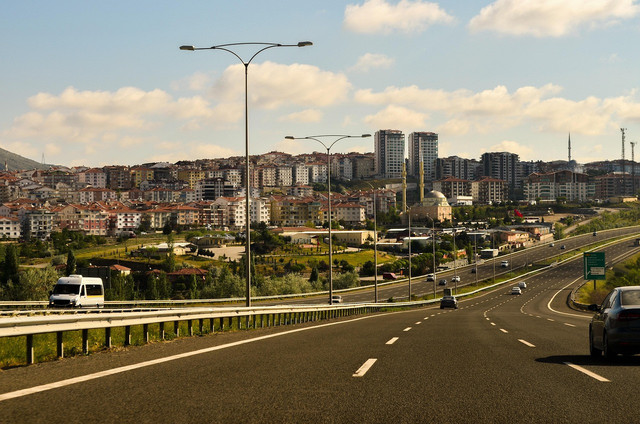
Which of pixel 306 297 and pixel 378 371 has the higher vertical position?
pixel 378 371

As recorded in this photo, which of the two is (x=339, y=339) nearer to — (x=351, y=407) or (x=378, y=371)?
(x=378, y=371)

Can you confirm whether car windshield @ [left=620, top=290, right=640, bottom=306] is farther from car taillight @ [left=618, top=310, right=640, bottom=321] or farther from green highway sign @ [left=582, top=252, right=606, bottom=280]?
green highway sign @ [left=582, top=252, right=606, bottom=280]

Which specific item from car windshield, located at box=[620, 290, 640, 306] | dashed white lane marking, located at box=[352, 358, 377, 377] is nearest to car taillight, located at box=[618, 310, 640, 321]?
car windshield, located at box=[620, 290, 640, 306]

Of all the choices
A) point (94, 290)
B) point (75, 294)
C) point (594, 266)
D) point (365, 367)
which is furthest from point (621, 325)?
point (594, 266)

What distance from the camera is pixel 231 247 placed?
583 feet

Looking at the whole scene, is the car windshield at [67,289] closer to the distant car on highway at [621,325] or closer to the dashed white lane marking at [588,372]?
the distant car on highway at [621,325]

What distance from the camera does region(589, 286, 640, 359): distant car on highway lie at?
11.8m

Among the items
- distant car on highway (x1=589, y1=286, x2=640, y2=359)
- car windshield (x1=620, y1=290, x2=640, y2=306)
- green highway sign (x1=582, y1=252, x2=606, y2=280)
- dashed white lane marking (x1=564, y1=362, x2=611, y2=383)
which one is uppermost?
car windshield (x1=620, y1=290, x2=640, y2=306)

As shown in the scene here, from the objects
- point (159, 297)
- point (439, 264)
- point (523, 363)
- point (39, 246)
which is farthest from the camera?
point (39, 246)

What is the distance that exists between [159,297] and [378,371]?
93500 mm

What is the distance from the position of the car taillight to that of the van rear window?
3759 centimetres

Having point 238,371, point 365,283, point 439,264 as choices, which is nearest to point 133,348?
point 238,371

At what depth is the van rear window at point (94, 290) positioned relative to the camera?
44.5 metres

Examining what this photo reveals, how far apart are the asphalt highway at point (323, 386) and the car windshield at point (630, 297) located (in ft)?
3.37
